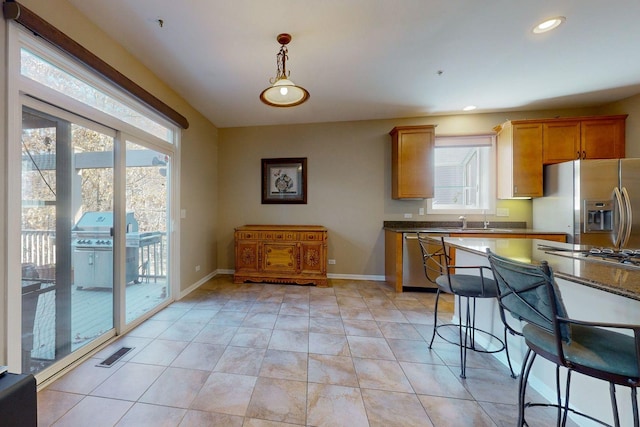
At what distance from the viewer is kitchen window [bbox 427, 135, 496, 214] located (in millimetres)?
3887

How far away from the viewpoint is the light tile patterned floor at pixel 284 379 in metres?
1.40

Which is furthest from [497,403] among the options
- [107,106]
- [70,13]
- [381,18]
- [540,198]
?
[70,13]

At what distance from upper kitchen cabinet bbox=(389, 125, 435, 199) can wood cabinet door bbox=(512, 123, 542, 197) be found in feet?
3.85

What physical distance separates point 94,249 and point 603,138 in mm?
6256

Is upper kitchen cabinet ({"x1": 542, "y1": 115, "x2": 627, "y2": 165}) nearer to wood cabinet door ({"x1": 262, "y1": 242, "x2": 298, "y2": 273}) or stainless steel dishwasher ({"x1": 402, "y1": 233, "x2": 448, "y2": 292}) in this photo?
stainless steel dishwasher ({"x1": 402, "y1": 233, "x2": 448, "y2": 292})

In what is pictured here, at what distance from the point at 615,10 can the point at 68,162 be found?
454cm

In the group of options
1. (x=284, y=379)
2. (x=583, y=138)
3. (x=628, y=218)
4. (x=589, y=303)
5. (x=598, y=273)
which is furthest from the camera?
(x=583, y=138)

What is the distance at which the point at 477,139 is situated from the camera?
3.86m

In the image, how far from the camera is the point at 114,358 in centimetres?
194

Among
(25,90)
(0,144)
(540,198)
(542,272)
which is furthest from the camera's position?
(540,198)

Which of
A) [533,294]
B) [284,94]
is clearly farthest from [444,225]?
[284,94]

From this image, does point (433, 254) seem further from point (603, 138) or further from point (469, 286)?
point (603, 138)

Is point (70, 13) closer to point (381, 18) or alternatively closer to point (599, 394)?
point (381, 18)

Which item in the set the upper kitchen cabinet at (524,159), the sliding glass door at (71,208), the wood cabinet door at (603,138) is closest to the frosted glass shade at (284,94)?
the sliding glass door at (71,208)
